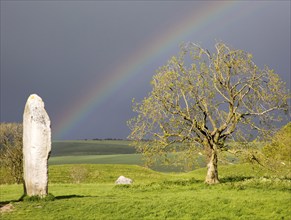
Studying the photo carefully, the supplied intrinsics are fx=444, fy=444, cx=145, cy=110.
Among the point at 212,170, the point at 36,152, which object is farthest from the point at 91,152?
the point at 36,152

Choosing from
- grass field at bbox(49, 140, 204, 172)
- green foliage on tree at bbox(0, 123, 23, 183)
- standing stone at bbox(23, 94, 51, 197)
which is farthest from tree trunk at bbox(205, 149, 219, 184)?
grass field at bbox(49, 140, 204, 172)

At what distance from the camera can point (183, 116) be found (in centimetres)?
3928

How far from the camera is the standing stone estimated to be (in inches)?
1066

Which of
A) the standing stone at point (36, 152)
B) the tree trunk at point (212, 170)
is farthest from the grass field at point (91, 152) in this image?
the standing stone at point (36, 152)

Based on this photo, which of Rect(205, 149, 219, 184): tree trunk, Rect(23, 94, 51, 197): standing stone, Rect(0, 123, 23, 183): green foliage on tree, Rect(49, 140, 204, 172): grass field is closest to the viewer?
Rect(23, 94, 51, 197): standing stone

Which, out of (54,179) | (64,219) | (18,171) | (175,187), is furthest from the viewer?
(54,179)

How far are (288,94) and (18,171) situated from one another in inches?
1406

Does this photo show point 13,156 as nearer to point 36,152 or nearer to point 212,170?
point 212,170

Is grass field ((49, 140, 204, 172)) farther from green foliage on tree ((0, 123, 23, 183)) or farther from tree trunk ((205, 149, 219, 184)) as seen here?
tree trunk ((205, 149, 219, 184))

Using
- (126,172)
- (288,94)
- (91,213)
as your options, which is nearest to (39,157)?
(91,213)

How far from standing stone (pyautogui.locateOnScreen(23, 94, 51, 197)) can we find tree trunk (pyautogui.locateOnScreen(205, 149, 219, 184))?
51.2 ft

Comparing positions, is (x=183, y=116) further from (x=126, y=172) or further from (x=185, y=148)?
(x=126, y=172)

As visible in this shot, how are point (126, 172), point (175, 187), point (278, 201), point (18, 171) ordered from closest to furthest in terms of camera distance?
point (278, 201)
point (175, 187)
point (18, 171)
point (126, 172)

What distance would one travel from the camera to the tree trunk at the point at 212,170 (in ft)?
124
